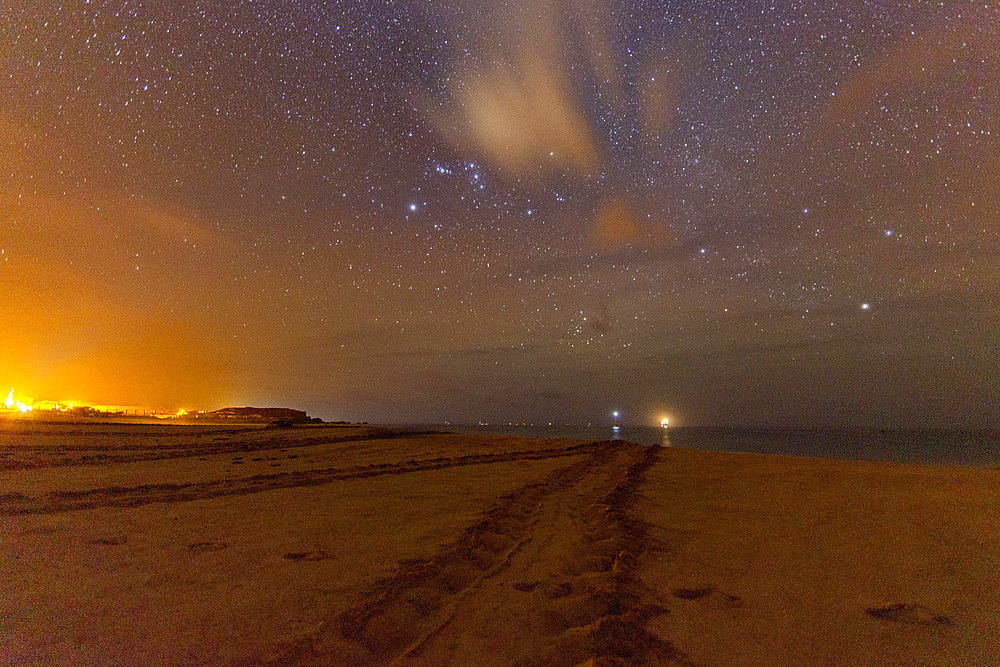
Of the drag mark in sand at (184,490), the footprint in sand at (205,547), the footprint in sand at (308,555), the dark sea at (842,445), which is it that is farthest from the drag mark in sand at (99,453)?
the dark sea at (842,445)

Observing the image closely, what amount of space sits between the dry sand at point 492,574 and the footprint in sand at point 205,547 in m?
0.03

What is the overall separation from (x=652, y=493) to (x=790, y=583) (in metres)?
5.79

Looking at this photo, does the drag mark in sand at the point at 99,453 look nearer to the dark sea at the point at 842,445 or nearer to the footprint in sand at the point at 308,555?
the footprint in sand at the point at 308,555

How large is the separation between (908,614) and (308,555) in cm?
573

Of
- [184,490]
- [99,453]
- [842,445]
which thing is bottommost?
[842,445]

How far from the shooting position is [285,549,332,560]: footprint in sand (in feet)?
18.3

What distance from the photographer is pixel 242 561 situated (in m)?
5.42

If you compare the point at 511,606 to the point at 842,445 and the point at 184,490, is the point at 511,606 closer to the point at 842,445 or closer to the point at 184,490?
the point at 184,490

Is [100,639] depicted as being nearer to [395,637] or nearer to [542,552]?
[395,637]

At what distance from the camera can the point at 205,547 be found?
594 centimetres

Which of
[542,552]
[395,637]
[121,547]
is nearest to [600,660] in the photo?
[395,637]

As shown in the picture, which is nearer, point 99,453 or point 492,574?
point 492,574

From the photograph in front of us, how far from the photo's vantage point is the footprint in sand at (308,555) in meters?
5.58

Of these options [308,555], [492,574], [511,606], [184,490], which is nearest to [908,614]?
[511,606]
